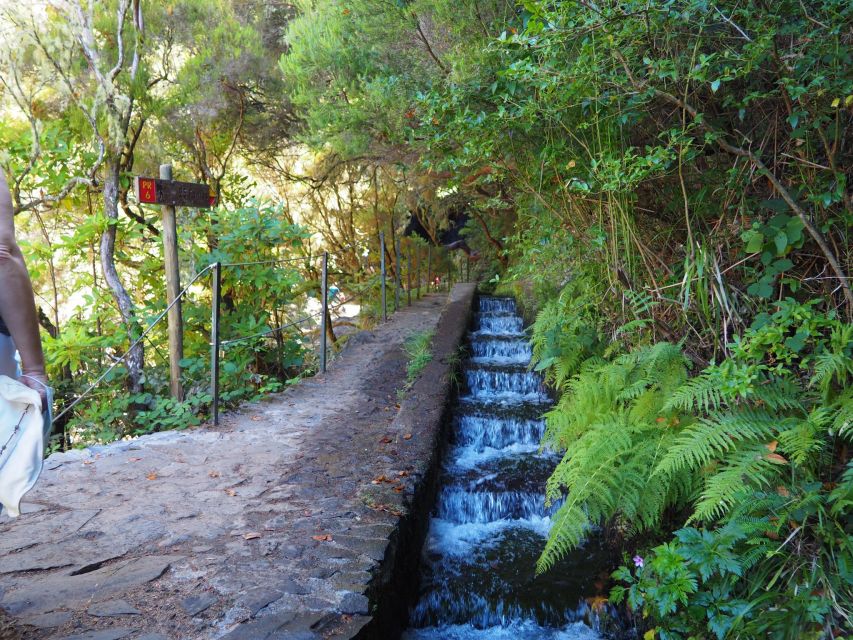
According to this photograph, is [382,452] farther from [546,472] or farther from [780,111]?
[780,111]

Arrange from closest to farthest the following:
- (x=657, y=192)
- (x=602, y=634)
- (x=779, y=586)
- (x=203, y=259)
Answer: (x=779, y=586), (x=602, y=634), (x=657, y=192), (x=203, y=259)

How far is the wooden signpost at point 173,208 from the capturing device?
520 centimetres

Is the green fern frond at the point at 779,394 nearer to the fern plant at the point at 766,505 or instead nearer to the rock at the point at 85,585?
the fern plant at the point at 766,505

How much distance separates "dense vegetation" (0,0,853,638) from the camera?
112 inches

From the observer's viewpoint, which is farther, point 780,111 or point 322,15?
point 322,15

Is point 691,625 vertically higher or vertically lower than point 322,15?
Result: lower

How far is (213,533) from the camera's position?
3248 millimetres

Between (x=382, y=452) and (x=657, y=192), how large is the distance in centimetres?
271

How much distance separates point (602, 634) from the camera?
3.35m

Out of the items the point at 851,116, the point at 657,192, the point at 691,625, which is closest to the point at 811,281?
the point at 851,116

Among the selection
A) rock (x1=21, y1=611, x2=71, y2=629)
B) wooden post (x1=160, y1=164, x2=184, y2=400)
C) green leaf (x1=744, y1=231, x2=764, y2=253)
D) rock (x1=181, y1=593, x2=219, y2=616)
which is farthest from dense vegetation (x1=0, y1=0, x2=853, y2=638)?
rock (x1=21, y1=611, x2=71, y2=629)

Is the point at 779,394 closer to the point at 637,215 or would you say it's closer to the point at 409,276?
the point at 637,215

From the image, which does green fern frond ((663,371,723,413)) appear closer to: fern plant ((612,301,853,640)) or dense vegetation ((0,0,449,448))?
fern plant ((612,301,853,640))

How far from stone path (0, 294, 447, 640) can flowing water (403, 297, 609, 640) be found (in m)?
0.57
